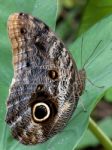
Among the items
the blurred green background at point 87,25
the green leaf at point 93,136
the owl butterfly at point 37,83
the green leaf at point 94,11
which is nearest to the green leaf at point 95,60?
the owl butterfly at point 37,83

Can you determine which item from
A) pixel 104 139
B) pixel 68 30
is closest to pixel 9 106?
pixel 104 139

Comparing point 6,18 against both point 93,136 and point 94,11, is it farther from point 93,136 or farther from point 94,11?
point 93,136

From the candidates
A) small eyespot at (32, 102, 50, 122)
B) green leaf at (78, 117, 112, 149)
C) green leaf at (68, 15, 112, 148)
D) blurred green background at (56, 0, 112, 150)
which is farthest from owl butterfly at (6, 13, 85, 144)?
green leaf at (78, 117, 112, 149)

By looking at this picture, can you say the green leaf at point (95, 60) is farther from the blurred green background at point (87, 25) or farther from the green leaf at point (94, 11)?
the green leaf at point (94, 11)

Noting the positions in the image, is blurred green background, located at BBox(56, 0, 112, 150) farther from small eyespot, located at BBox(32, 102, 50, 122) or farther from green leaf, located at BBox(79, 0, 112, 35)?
small eyespot, located at BBox(32, 102, 50, 122)

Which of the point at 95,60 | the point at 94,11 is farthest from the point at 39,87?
the point at 94,11

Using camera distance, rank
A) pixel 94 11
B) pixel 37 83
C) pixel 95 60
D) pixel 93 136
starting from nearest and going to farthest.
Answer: pixel 37 83 < pixel 95 60 < pixel 94 11 < pixel 93 136

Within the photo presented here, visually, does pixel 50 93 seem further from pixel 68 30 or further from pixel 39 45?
pixel 68 30
